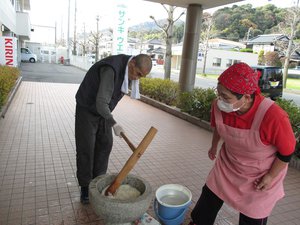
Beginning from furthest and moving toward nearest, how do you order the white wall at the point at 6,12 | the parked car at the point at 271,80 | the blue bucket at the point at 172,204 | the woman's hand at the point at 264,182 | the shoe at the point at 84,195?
the white wall at the point at 6,12
the parked car at the point at 271,80
the shoe at the point at 84,195
the blue bucket at the point at 172,204
the woman's hand at the point at 264,182

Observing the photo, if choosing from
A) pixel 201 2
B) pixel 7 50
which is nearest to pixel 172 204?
pixel 201 2

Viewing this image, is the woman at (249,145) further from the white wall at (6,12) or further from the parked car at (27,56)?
the parked car at (27,56)

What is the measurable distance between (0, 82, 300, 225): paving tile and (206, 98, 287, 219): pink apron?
1.01m

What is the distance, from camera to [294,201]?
143 inches

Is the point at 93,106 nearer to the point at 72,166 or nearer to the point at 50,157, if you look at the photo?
the point at 72,166

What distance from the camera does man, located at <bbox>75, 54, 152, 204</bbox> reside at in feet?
8.25

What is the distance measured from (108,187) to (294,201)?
2711mm

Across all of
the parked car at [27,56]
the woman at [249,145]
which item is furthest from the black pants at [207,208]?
the parked car at [27,56]

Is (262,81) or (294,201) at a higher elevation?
(262,81)

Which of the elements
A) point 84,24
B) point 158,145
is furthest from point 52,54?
point 158,145

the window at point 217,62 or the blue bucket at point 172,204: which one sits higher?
the window at point 217,62

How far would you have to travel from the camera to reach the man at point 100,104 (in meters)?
2.51

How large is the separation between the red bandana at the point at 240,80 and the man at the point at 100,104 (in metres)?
0.89

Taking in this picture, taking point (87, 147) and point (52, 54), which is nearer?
point (87, 147)
